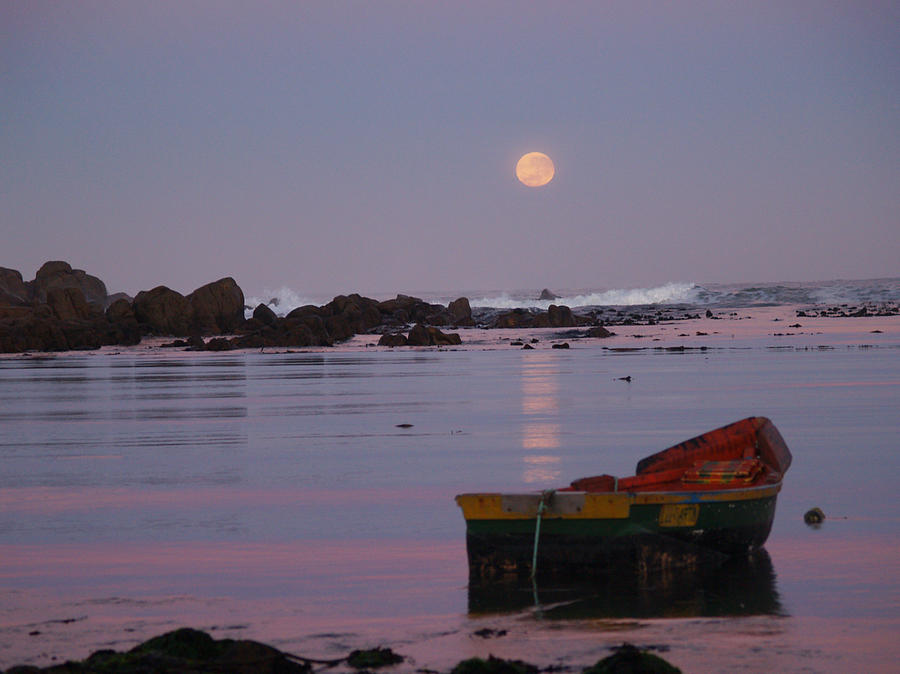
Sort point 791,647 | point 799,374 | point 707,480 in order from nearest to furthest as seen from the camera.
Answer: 1. point 791,647
2. point 707,480
3. point 799,374

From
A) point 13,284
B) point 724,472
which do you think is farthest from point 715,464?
point 13,284

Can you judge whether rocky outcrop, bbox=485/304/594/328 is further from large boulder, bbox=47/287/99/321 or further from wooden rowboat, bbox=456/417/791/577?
wooden rowboat, bbox=456/417/791/577

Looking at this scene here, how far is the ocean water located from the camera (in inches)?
372

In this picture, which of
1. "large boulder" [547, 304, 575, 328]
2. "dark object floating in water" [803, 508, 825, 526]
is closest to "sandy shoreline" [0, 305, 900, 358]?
"large boulder" [547, 304, 575, 328]

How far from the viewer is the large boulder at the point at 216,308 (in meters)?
84.4

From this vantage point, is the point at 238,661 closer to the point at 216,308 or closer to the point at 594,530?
the point at 594,530

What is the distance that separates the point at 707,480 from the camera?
12.5 meters

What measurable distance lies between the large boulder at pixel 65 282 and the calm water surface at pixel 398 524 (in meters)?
85.4

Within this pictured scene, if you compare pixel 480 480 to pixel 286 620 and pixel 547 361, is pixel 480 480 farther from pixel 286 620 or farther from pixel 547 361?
pixel 547 361

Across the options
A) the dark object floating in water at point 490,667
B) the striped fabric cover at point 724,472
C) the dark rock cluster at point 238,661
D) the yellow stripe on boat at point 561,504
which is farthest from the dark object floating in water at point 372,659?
the striped fabric cover at point 724,472

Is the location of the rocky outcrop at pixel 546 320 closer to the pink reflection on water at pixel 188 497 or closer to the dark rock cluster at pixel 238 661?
the pink reflection on water at pixel 188 497

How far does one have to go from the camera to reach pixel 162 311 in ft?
268

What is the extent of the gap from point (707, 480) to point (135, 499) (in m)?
8.13

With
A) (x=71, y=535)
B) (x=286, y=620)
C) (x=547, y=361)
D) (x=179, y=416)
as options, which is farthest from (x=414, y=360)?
(x=286, y=620)
